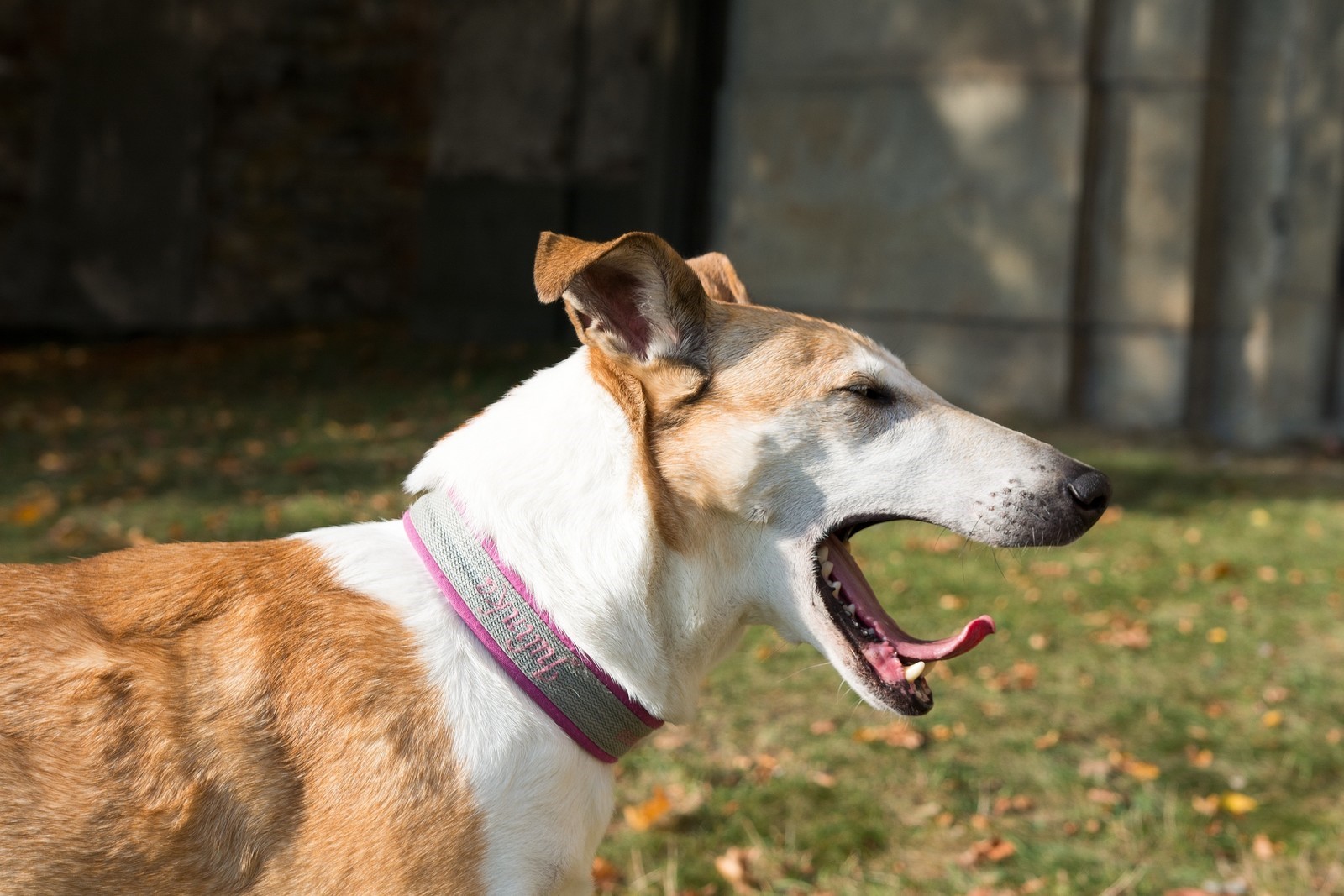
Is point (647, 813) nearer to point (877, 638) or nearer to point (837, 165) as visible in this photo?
point (877, 638)

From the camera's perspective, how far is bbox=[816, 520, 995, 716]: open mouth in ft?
8.04

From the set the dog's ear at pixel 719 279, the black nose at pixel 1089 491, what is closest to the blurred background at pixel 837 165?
the dog's ear at pixel 719 279

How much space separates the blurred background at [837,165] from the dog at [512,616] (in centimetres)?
492

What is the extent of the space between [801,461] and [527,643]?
617 mm

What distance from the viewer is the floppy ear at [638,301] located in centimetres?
238

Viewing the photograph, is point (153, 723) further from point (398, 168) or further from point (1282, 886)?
point (398, 168)

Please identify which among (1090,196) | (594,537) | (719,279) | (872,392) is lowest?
(594,537)

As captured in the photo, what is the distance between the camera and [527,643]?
2246 millimetres

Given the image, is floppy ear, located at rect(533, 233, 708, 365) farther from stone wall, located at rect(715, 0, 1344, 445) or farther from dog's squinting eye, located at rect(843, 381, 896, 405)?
stone wall, located at rect(715, 0, 1344, 445)

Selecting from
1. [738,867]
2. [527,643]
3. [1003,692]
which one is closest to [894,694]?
[527,643]

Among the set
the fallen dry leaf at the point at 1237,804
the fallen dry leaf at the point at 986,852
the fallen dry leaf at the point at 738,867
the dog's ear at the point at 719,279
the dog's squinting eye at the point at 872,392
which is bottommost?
the fallen dry leaf at the point at 738,867

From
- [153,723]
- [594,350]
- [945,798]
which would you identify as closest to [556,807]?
[153,723]

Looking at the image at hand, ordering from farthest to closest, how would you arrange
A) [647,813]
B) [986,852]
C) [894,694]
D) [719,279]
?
[647,813] < [986,852] < [719,279] < [894,694]

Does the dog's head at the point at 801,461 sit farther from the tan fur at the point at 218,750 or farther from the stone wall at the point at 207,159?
the stone wall at the point at 207,159
